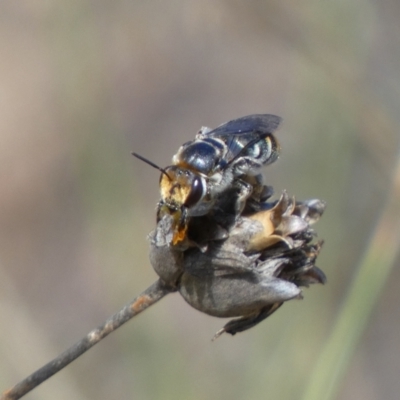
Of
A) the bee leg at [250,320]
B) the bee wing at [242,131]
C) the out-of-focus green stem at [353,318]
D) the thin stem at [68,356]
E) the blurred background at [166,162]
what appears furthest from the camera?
the blurred background at [166,162]

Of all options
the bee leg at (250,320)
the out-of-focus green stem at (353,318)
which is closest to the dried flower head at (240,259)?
the bee leg at (250,320)

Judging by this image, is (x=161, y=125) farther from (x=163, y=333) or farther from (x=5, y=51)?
(x=163, y=333)

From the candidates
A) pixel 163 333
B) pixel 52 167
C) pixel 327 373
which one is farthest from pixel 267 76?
pixel 327 373

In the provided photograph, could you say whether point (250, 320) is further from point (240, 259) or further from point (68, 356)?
point (68, 356)

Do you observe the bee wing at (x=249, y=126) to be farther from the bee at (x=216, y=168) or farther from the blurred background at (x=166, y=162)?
the blurred background at (x=166, y=162)

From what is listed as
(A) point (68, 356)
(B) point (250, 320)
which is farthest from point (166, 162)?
(A) point (68, 356)

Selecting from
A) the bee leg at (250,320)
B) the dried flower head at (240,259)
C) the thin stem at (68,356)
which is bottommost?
the thin stem at (68,356)
